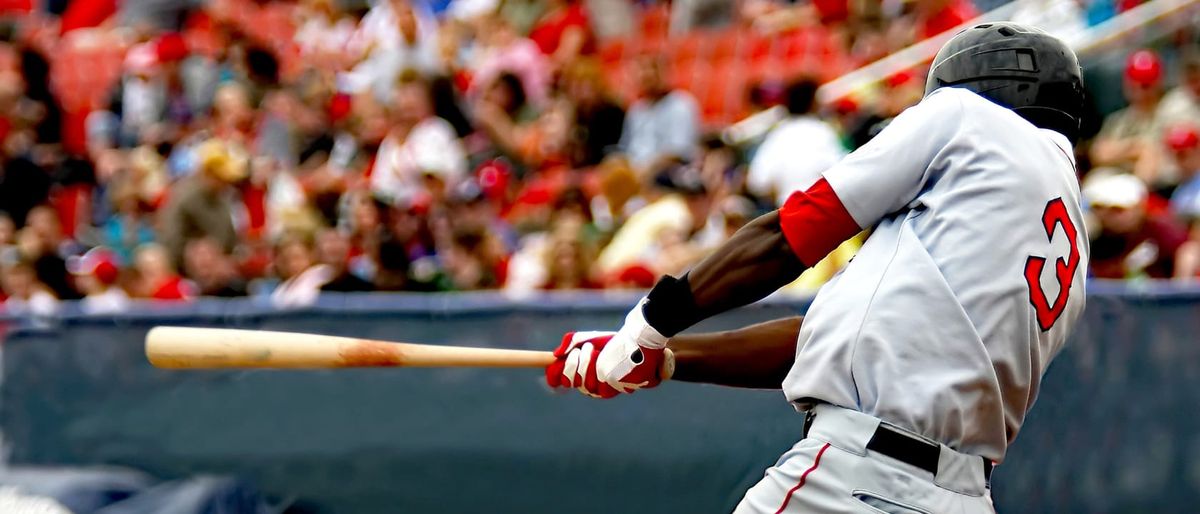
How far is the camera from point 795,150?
6.63m

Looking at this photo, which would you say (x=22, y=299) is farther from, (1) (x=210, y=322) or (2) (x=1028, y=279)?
(2) (x=1028, y=279)

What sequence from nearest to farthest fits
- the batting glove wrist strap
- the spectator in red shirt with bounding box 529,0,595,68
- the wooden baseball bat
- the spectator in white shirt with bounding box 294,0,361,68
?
1. the batting glove wrist strap
2. the wooden baseball bat
3. the spectator in red shirt with bounding box 529,0,595,68
4. the spectator in white shirt with bounding box 294,0,361,68

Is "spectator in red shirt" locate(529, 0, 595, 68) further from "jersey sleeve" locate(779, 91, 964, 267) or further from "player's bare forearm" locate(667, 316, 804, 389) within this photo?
"jersey sleeve" locate(779, 91, 964, 267)

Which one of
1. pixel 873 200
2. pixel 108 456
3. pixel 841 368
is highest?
pixel 873 200

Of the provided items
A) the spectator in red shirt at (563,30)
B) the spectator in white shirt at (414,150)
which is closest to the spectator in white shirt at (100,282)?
the spectator in white shirt at (414,150)

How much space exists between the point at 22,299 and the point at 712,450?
4056 millimetres

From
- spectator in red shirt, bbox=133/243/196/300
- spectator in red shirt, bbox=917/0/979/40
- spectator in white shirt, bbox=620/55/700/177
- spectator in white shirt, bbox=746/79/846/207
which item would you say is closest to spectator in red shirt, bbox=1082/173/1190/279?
spectator in white shirt, bbox=746/79/846/207

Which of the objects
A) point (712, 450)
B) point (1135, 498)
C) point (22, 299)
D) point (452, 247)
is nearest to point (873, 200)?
point (712, 450)

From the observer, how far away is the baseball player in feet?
7.80

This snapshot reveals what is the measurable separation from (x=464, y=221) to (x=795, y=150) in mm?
1563

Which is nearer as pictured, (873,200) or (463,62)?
(873,200)

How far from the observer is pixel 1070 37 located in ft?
27.8

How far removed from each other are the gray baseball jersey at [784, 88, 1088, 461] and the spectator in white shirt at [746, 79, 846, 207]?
3.98 meters

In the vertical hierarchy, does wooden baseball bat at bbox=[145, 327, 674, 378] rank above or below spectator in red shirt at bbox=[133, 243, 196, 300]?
above
